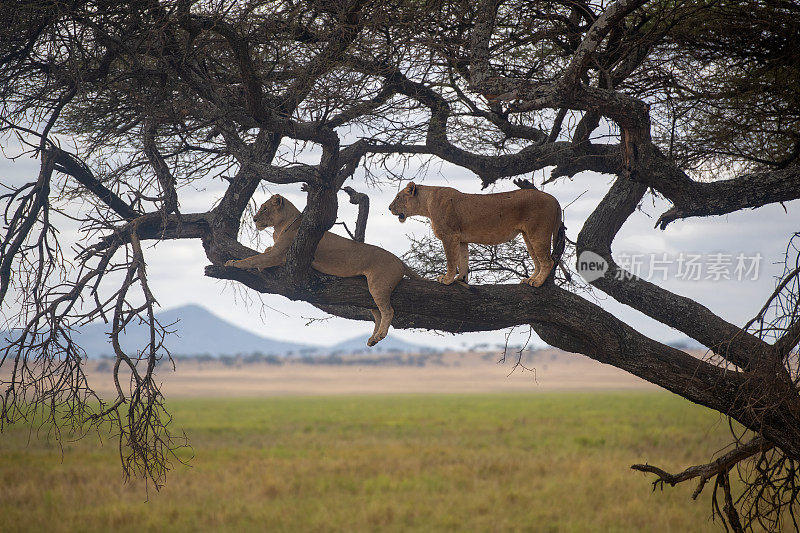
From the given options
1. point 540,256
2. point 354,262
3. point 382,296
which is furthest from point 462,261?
point 354,262

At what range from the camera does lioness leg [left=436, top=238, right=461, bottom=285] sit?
6250 mm

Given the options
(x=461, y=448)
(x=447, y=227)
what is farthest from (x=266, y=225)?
(x=461, y=448)

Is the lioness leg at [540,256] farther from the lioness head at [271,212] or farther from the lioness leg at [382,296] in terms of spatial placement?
the lioness head at [271,212]

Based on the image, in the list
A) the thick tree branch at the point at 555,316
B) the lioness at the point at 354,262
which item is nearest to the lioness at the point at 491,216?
the thick tree branch at the point at 555,316

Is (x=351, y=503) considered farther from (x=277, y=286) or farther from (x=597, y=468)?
(x=277, y=286)

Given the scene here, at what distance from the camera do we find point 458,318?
6.58 metres

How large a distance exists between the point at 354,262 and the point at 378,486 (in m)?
15.6

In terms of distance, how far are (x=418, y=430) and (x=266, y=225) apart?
29.9 meters

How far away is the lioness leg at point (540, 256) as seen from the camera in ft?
20.4

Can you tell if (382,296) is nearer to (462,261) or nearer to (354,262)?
(354,262)

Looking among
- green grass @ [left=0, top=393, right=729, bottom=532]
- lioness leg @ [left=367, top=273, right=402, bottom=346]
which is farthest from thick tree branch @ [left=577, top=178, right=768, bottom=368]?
green grass @ [left=0, top=393, right=729, bottom=532]

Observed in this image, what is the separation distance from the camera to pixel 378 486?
20.7 metres

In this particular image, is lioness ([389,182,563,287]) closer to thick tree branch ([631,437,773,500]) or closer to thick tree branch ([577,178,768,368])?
thick tree branch ([577,178,768,368])

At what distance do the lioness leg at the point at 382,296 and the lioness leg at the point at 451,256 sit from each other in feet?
1.46
